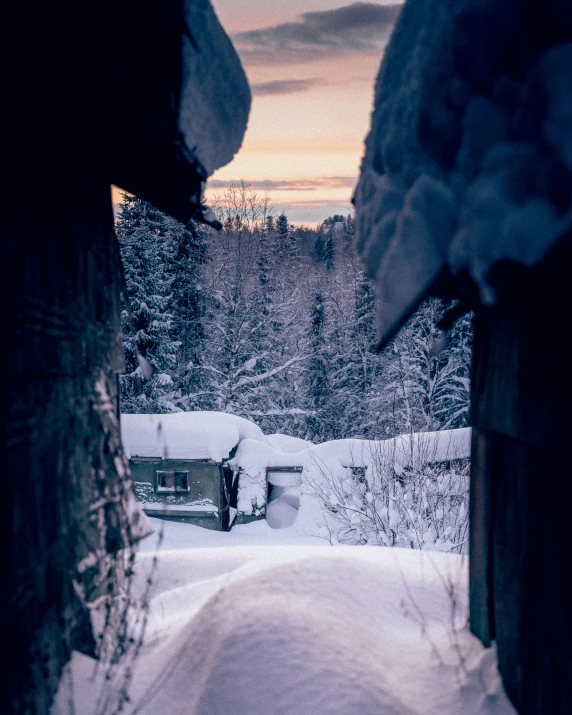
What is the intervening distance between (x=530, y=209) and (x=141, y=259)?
74.0ft

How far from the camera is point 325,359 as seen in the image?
29.4m

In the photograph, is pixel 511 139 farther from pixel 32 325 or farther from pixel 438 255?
pixel 32 325

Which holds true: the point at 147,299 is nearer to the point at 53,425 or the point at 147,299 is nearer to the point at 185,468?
the point at 185,468

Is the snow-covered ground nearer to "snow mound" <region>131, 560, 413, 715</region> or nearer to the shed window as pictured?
"snow mound" <region>131, 560, 413, 715</region>

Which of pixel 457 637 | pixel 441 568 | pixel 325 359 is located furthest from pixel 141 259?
pixel 457 637

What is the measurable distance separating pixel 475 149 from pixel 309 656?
3053 mm

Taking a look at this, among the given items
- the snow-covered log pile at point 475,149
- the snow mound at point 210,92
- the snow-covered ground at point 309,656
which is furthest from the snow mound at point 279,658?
the snow mound at point 210,92

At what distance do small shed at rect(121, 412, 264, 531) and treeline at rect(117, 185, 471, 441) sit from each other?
557 cm

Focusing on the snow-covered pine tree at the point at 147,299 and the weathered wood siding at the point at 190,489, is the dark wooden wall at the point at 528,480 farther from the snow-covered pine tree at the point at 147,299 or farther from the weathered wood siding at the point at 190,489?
the snow-covered pine tree at the point at 147,299

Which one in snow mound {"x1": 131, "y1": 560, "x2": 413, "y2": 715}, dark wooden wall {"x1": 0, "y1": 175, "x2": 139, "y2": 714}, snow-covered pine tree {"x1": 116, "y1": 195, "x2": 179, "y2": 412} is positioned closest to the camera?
dark wooden wall {"x1": 0, "y1": 175, "x2": 139, "y2": 714}

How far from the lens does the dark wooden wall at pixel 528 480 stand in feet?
9.00

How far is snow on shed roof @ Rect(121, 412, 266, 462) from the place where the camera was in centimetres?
1600

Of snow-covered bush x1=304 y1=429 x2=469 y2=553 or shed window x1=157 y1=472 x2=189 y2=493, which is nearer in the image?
snow-covered bush x1=304 y1=429 x2=469 y2=553

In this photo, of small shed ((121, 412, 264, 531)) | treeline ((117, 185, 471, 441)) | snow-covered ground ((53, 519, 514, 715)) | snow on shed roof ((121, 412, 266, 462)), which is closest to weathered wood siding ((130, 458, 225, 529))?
small shed ((121, 412, 264, 531))
